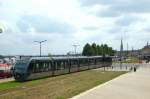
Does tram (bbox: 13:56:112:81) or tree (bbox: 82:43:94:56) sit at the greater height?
tree (bbox: 82:43:94:56)

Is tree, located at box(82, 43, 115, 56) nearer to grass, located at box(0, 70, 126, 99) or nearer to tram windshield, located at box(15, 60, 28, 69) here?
tram windshield, located at box(15, 60, 28, 69)

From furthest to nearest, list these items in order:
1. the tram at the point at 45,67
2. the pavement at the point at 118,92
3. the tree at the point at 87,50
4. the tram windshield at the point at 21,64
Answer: the tree at the point at 87,50 → the tram windshield at the point at 21,64 → the tram at the point at 45,67 → the pavement at the point at 118,92

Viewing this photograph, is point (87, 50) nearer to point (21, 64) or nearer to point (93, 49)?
point (93, 49)

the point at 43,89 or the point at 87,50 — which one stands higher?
the point at 87,50

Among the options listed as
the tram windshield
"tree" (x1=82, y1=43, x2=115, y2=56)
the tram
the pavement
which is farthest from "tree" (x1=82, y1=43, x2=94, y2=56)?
the pavement

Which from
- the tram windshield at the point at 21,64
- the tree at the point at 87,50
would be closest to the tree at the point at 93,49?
the tree at the point at 87,50

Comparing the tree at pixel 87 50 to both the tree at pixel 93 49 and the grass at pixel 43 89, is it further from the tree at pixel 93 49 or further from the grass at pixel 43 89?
the grass at pixel 43 89

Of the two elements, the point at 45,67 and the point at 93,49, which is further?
the point at 93,49

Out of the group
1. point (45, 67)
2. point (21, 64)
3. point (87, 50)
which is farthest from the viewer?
point (87, 50)

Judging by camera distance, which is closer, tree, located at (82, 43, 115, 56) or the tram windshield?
the tram windshield

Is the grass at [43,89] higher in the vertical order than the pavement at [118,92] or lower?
higher

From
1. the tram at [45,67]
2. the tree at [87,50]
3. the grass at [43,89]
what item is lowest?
the grass at [43,89]

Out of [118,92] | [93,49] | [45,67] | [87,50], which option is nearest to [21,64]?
[45,67]

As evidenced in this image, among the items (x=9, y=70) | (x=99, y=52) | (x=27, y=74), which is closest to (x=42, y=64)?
(x=27, y=74)
